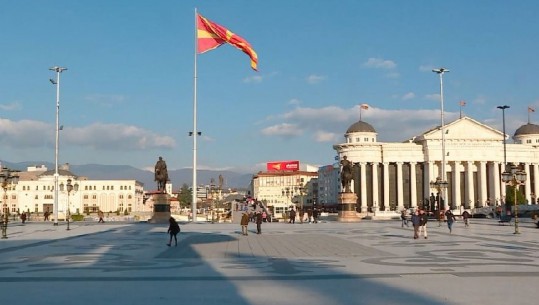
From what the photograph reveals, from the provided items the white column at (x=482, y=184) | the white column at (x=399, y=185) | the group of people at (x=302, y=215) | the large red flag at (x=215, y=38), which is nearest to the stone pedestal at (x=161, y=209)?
the group of people at (x=302, y=215)

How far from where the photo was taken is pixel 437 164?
130 meters

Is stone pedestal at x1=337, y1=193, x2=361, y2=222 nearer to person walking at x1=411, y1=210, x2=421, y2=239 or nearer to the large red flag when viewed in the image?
the large red flag

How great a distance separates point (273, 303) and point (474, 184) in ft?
428

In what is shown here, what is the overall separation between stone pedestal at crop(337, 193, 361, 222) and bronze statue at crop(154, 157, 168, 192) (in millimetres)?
17497

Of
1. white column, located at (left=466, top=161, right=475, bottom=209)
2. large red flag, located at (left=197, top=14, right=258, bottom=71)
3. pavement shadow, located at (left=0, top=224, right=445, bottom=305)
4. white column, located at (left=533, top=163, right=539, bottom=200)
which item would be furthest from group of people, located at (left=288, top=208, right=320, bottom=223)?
white column, located at (left=533, top=163, right=539, bottom=200)

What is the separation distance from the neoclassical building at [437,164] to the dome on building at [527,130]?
7.69m

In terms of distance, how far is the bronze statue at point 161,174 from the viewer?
58125 mm

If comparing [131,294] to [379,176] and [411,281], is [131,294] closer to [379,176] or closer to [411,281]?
[411,281]

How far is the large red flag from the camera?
49.2 m

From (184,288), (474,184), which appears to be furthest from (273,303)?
(474,184)

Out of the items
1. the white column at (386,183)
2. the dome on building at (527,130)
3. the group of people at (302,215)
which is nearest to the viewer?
the group of people at (302,215)

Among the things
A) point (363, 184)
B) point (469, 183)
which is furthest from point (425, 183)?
point (363, 184)

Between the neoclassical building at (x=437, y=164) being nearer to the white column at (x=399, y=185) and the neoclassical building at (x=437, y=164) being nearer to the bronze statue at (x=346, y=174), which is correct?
the white column at (x=399, y=185)

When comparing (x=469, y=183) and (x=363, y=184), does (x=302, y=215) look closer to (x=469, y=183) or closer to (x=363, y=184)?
(x=363, y=184)
